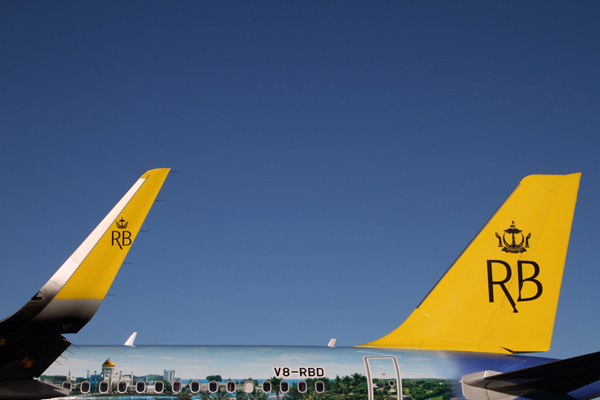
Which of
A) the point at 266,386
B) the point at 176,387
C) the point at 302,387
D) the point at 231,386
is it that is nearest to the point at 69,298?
the point at 176,387

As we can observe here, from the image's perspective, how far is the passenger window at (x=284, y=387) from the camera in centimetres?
1261

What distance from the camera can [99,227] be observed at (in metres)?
9.68

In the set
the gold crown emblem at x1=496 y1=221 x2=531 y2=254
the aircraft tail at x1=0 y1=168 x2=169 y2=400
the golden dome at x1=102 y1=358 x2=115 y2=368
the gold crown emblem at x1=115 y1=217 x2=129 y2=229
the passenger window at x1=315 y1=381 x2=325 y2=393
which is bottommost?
the passenger window at x1=315 y1=381 x2=325 y2=393

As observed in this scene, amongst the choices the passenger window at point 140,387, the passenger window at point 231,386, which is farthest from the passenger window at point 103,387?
the passenger window at point 231,386

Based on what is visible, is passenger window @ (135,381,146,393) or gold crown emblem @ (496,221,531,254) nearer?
passenger window @ (135,381,146,393)

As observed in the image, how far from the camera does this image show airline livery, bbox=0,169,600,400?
955cm

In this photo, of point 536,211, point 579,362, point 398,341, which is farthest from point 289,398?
point 536,211

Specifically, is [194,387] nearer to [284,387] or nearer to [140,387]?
[140,387]

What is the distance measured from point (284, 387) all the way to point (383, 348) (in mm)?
3049

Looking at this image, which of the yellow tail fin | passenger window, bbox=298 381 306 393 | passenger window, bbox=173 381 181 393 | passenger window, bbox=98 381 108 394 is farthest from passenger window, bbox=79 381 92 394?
passenger window, bbox=298 381 306 393

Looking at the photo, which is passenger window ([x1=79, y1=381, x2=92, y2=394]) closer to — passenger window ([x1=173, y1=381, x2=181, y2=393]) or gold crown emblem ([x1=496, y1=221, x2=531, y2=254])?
passenger window ([x1=173, y1=381, x2=181, y2=393])

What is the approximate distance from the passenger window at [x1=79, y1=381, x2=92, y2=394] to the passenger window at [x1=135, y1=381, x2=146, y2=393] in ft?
3.15

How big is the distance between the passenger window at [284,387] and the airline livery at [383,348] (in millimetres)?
22

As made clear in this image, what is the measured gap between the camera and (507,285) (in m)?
15.2
